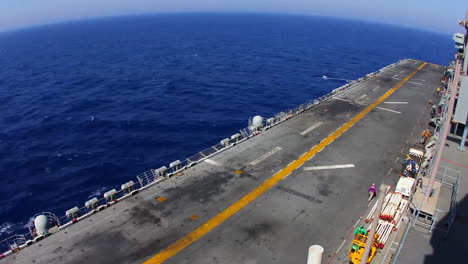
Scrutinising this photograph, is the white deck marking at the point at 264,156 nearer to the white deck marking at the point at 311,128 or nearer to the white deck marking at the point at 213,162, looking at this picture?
the white deck marking at the point at 213,162

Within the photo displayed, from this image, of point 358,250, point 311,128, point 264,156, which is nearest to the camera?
point 358,250

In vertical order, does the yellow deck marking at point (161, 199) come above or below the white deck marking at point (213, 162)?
below

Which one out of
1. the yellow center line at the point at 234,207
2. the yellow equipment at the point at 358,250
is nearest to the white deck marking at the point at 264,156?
the yellow center line at the point at 234,207

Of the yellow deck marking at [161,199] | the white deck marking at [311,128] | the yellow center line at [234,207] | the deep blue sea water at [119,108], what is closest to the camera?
the yellow center line at [234,207]

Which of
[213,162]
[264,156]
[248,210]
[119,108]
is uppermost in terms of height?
[264,156]

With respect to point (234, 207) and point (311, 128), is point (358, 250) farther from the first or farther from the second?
point (311, 128)

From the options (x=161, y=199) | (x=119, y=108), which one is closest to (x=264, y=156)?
(x=161, y=199)

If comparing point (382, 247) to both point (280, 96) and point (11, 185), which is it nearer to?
point (11, 185)

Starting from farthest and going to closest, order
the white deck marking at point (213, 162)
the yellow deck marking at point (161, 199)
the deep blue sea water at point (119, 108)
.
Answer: the deep blue sea water at point (119, 108) < the white deck marking at point (213, 162) < the yellow deck marking at point (161, 199)
